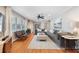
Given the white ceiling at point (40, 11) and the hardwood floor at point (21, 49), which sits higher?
the white ceiling at point (40, 11)

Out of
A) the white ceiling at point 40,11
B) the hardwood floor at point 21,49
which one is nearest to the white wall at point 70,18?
the white ceiling at point 40,11

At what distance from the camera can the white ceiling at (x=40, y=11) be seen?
114 inches

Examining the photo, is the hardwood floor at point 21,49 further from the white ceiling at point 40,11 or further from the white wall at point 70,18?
the white ceiling at point 40,11

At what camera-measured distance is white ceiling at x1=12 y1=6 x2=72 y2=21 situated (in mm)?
2887

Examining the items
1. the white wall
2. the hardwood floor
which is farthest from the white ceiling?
the hardwood floor

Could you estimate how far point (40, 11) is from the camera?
3.00 metres

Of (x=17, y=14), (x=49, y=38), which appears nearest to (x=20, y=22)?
(x=17, y=14)

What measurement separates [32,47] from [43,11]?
99 cm

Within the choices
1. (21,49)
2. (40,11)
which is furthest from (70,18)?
(21,49)

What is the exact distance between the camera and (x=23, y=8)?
291 cm

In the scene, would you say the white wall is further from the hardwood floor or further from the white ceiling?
the hardwood floor
